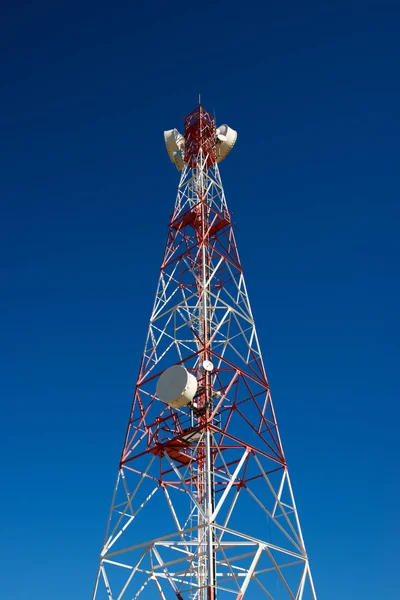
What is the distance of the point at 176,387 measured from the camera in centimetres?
2478

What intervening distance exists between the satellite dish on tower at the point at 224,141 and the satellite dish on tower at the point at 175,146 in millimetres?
2251

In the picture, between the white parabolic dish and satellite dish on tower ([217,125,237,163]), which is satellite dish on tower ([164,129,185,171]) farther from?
the white parabolic dish

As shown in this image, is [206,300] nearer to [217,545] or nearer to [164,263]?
[164,263]

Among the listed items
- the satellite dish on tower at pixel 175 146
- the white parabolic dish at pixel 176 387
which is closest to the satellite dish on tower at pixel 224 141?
the satellite dish on tower at pixel 175 146

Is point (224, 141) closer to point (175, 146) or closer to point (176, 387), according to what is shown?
point (175, 146)

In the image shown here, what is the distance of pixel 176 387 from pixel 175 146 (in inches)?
695

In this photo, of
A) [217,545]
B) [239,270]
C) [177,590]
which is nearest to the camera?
[217,545]

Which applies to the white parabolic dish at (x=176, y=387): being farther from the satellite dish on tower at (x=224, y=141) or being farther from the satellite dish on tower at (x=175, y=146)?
the satellite dish on tower at (x=224, y=141)

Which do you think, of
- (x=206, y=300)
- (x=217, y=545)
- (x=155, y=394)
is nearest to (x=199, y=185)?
(x=206, y=300)

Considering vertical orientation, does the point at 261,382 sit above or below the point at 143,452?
above

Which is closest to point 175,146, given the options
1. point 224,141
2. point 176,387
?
point 224,141

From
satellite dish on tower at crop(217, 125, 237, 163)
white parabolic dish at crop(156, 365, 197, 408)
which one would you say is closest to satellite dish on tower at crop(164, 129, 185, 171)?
satellite dish on tower at crop(217, 125, 237, 163)

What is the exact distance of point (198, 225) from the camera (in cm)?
3225

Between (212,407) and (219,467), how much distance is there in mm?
3099
